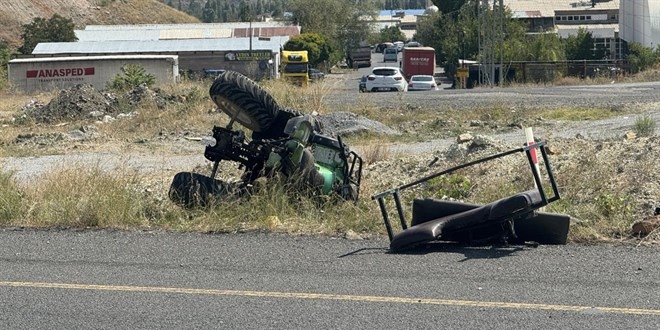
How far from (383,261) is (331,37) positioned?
10566 cm

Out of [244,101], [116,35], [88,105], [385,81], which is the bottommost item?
[88,105]

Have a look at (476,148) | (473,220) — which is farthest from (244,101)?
(476,148)

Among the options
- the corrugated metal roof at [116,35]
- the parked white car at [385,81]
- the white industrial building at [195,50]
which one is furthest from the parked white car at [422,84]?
the corrugated metal roof at [116,35]

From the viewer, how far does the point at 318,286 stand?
7062 mm

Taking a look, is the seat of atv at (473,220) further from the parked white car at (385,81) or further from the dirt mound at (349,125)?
the parked white car at (385,81)

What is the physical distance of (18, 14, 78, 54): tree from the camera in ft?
293

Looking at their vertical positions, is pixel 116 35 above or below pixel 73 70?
above

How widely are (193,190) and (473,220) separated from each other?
11.1 feet

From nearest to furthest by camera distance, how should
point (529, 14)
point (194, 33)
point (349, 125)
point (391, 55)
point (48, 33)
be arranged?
point (349, 125) → point (48, 33) → point (194, 33) → point (529, 14) → point (391, 55)

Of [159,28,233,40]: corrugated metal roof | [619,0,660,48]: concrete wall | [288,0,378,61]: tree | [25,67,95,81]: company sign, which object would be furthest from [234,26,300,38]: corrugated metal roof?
[25,67,95,81]: company sign

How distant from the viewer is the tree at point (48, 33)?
8944 centimetres

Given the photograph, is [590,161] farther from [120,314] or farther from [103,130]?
[103,130]

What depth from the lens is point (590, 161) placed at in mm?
11578

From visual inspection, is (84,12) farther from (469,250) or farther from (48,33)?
(469,250)
